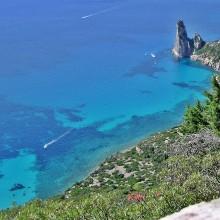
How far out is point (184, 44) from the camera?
142250 mm

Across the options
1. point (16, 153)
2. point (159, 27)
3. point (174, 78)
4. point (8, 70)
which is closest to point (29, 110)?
point (16, 153)

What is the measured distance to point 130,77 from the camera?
12538 cm

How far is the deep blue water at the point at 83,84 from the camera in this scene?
282 ft

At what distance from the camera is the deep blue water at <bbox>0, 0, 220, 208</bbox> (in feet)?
282

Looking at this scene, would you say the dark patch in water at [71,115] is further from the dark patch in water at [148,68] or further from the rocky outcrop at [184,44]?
the rocky outcrop at [184,44]

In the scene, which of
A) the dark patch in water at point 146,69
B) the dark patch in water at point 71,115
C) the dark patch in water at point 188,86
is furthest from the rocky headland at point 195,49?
the dark patch in water at point 71,115

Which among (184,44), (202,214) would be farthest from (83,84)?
(202,214)

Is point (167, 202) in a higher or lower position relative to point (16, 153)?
higher

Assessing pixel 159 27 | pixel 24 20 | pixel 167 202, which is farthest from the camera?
pixel 24 20

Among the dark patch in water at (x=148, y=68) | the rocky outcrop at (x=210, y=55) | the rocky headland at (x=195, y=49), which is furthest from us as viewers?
the rocky headland at (x=195, y=49)

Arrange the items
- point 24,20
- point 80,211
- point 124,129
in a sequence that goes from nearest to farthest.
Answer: point 80,211 < point 124,129 < point 24,20

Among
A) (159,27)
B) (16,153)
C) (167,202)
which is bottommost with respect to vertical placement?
(16,153)

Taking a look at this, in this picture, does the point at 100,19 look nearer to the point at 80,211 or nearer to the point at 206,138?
the point at 206,138

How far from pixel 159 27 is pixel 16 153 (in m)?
91.0
